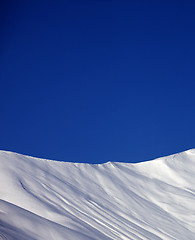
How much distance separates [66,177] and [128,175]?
584 centimetres

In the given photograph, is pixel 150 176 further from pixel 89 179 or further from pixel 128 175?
pixel 89 179

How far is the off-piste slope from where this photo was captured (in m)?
17.4

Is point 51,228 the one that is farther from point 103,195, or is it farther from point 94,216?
point 103,195

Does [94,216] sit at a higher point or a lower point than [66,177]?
lower

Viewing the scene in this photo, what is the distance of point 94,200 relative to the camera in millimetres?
24547

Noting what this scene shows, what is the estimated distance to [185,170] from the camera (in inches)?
1305

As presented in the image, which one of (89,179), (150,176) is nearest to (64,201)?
(89,179)

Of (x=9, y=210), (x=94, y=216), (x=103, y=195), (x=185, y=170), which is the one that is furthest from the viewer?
(x=185, y=170)

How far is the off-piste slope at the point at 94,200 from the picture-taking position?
57.1 feet

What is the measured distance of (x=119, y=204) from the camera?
25484 mm

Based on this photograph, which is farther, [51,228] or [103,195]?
[103,195]

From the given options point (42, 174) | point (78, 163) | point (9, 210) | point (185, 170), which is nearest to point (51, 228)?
point (9, 210)

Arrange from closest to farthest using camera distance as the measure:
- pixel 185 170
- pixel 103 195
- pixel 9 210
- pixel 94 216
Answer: pixel 9 210 → pixel 94 216 → pixel 103 195 → pixel 185 170

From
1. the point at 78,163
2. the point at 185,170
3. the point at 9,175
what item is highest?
the point at 185,170
